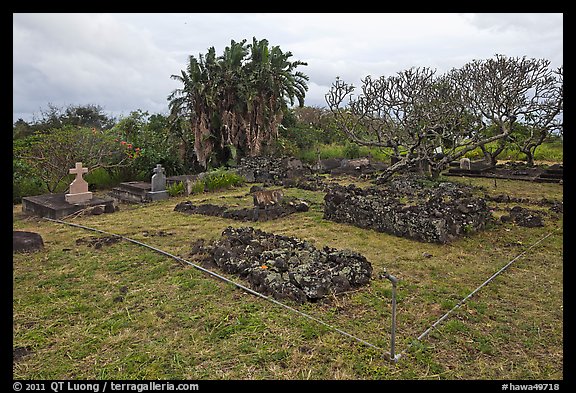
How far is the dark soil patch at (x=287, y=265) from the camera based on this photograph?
5.05 meters

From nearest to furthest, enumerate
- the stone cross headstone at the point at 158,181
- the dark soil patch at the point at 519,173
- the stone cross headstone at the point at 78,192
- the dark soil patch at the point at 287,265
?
the dark soil patch at the point at 287,265 < the stone cross headstone at the point at 78,192 < the stone cross headstone at the point at 158,181 < the dark soil patch at the point at 519,173

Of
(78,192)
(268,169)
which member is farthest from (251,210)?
(268,169)

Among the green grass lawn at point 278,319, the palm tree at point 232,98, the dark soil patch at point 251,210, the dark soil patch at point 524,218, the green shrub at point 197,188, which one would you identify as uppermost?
the palm tree at point 232,98

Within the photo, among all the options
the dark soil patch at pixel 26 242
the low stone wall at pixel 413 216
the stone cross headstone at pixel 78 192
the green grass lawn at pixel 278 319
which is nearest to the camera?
the green grass lawn at pixel 278 319

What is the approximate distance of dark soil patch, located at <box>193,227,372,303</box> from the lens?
199 inches

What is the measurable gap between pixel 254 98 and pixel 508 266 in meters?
14.4

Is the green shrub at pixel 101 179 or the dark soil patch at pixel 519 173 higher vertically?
the green shrub at pixel 101 179

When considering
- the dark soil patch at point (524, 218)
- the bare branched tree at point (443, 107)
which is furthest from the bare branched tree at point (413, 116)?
the dark soil patch at point (524, 218)

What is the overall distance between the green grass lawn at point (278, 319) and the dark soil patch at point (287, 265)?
0.70 ft

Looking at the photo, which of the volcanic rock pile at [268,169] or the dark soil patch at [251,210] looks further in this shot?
the volcanic rock pile at [268,169]

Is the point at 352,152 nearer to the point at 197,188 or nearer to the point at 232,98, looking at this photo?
the point at 232,98

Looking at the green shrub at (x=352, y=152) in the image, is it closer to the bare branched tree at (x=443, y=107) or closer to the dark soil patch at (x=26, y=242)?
the bare branched tree at (x=443, y=107)
